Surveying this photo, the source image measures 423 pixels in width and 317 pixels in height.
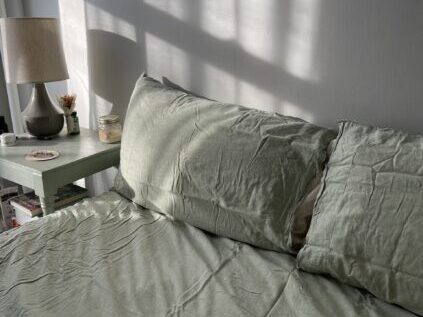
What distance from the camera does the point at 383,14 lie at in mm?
1192

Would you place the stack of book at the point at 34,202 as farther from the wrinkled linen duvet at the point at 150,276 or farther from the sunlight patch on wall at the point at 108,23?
the sunlight patch on wall at the point at 108,23

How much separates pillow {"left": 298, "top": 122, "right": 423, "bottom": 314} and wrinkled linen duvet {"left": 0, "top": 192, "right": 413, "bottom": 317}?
6cm

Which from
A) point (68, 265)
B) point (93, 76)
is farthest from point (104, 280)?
point (93, 76)

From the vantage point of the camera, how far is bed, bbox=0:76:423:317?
0.95m

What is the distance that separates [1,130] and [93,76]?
21.7 inches

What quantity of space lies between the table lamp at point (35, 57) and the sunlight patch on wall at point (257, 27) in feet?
2.78

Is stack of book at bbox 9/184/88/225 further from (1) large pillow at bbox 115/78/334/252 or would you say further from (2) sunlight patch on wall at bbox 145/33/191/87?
(2) sunlight patch on wall at bbox 145/33/191/87

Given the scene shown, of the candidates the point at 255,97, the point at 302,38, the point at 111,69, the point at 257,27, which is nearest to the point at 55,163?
the point at 111,69

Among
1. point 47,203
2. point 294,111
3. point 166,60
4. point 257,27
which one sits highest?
point 257,27

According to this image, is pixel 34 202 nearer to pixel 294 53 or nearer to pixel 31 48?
pixel 31 48

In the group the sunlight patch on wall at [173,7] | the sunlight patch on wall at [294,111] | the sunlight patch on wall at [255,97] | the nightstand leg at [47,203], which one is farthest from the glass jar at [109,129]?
the sunlight patch on wall at [294,111]

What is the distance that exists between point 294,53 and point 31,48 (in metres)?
1.11

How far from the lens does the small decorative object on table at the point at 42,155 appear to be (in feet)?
5.42

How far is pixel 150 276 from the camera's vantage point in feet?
3.51
